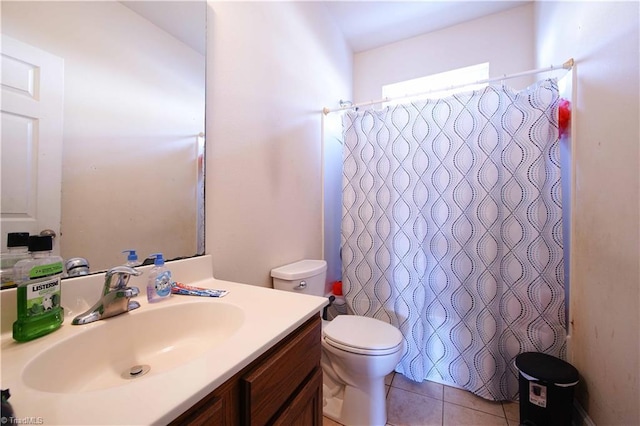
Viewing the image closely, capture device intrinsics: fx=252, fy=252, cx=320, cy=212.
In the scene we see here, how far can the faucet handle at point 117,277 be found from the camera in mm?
647

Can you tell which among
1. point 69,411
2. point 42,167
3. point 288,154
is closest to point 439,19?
point 288,154

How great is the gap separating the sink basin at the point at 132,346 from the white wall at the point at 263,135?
315 mm

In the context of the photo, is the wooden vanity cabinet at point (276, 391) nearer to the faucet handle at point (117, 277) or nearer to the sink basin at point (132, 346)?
the sink basin at point (132, 346)

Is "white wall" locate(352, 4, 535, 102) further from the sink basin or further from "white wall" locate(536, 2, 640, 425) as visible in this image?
the sink basin

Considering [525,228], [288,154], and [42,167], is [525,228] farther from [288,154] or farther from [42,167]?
[42,167]

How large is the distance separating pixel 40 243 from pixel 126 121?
417 mm

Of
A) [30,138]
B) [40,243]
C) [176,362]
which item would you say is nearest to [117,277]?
[40,243]

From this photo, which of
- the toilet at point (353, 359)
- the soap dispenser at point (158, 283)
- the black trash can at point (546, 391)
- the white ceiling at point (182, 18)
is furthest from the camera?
the toilet at point (353, 359)

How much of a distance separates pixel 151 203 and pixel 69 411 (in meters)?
0.64

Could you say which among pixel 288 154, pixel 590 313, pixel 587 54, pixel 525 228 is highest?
pixel 587 54

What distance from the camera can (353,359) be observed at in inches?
45.5

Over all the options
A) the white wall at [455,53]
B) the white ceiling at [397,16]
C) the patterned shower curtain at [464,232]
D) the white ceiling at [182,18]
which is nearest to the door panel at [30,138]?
the white ceiling at [182,18]

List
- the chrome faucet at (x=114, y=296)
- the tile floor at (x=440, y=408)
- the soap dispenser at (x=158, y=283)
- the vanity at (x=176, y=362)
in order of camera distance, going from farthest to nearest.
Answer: the tile floor at (x=440, y=408) < the soap dispenser at (x=158, y=283) < the chrome faucet at (x=114, y=296) < the vanity at (x=176, y=362)

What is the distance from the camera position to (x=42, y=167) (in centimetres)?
63
